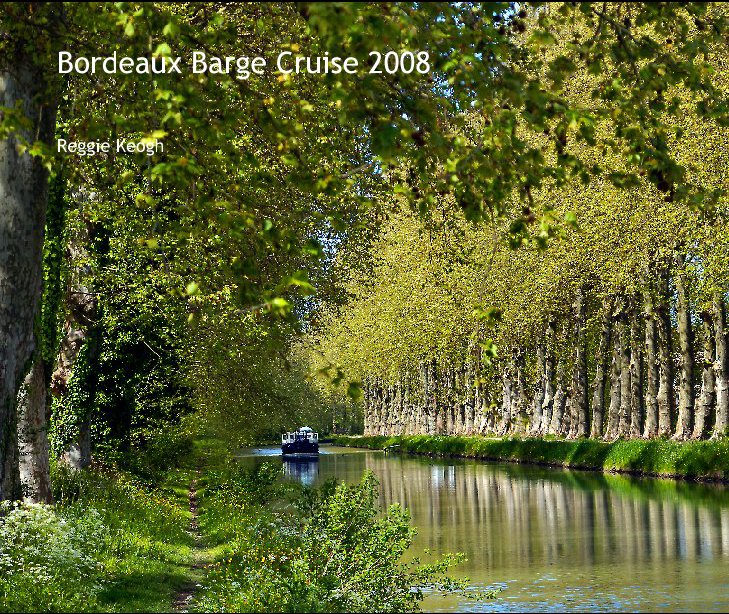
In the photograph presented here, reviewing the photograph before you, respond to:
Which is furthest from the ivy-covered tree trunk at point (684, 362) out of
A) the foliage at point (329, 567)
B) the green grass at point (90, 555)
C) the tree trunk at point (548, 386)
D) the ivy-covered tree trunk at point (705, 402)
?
the foliage at point (329, 567)

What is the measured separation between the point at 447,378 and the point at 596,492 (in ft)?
193

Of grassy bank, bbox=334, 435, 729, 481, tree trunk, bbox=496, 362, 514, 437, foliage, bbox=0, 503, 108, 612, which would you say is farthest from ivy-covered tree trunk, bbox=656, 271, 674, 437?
Result: foliage, bbox=0, 503, 108, 612

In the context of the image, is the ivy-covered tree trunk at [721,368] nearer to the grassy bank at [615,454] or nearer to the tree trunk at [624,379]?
the grassy bank at [615,454]

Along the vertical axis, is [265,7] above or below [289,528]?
above

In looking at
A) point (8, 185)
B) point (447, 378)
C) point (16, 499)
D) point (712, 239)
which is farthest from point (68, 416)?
point (447, 378)

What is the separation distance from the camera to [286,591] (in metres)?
15.5

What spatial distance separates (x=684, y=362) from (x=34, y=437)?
33.5 m

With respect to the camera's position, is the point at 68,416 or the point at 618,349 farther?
the point at 618,349

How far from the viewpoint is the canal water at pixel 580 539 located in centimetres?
1856

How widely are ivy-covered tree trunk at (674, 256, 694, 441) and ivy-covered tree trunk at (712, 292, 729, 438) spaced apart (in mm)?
1981

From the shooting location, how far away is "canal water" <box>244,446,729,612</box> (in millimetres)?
18562

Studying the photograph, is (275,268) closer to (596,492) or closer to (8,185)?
(8,185)

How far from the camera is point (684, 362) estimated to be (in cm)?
4853

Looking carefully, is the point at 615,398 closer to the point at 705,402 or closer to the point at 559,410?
the point at 559,410
